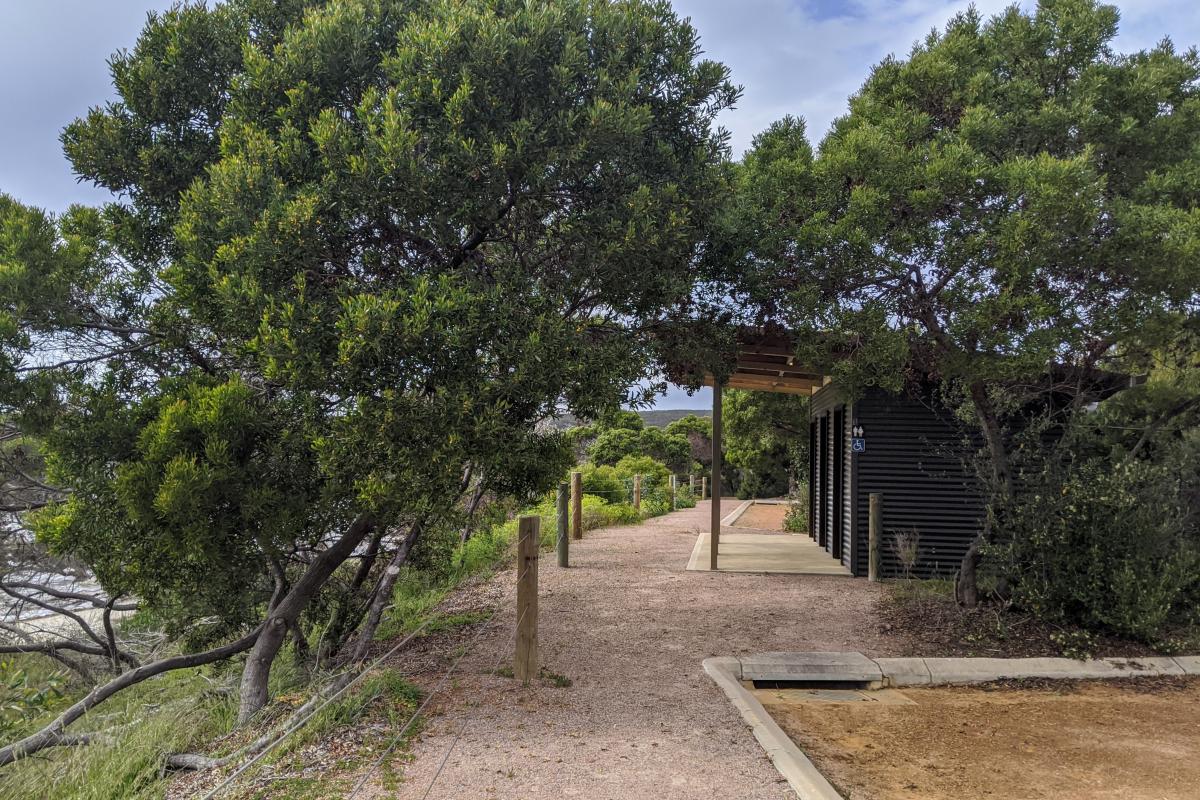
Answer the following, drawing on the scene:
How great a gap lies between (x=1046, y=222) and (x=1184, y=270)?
3.74 ft

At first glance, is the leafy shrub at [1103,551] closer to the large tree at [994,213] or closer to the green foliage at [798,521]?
the large tree at [994,213]

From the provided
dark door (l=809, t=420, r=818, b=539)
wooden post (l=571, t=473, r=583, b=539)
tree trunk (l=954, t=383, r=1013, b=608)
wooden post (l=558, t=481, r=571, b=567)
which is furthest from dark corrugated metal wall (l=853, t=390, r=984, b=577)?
wooden post (l=571, t=473, r=583, b=539)

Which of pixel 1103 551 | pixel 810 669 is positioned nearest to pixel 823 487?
pixel 1103 551

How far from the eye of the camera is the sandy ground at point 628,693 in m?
4.15

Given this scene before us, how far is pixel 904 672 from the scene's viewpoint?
6469 millimetres

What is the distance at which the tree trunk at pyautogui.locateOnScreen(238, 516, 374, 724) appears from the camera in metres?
5.97

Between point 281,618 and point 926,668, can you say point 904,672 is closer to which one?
point 926,668

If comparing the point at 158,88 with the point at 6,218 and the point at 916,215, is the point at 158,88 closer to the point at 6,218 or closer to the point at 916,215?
the point at 6,218

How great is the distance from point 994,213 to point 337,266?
523 cm

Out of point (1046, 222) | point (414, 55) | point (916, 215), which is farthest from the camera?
point (916, 215)

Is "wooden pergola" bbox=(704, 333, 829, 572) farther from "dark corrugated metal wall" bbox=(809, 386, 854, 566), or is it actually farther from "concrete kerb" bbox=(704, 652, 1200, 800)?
"concrete kerb" bbox=(704, 652, 1200, 800)

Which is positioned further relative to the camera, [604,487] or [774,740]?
[604,487]

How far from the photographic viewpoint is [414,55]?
5188mm

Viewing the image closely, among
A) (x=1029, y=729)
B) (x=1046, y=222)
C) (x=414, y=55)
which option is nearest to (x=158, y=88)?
(x=414, y=55)
